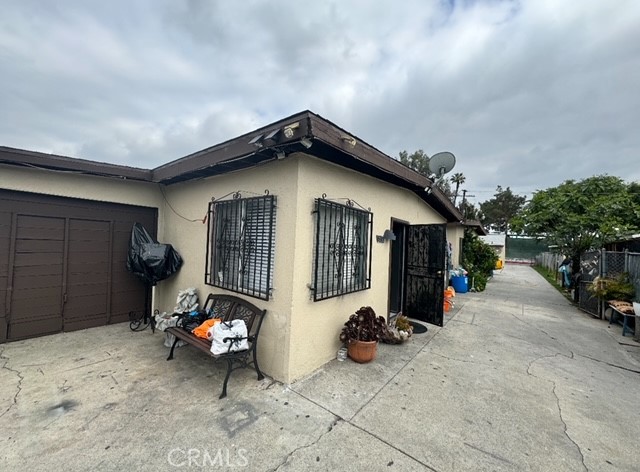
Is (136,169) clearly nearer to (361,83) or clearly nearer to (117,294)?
(117,294)

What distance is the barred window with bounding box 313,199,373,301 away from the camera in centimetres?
321

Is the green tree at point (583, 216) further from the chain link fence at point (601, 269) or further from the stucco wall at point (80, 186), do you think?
the stucco wall at point (80, 186)

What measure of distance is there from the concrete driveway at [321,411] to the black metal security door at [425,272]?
1.21 m

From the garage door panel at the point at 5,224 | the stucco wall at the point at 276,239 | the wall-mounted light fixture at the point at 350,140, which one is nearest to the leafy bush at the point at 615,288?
the wall-mounted light fixture at the point at 350,140

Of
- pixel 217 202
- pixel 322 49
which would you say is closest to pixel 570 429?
pixel 217 202

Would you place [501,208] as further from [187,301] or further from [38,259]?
[38,259]

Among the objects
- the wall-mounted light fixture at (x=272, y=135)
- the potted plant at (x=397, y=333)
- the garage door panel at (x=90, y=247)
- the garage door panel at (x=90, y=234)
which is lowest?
the potted plant at (x=397, y=333)

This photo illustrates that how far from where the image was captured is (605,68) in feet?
19.1

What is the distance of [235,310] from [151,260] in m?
2.03

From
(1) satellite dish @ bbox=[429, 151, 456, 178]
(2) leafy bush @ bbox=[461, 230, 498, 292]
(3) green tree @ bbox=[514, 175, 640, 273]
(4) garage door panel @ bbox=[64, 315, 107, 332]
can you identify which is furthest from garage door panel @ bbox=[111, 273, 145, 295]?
(3) green tree @ bbox=[514, 175, 640, 273]

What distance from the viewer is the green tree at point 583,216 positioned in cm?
801

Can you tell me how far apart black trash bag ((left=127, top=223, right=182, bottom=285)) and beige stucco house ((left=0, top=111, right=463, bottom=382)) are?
0.63 ft

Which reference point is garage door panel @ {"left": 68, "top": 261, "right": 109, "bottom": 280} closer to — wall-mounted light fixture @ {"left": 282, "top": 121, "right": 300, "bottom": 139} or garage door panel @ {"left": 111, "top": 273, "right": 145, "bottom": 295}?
garage door panel @ {"left": 111, "top": 273, "right": 145, "bottom": 295}

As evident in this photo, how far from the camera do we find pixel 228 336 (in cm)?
264
